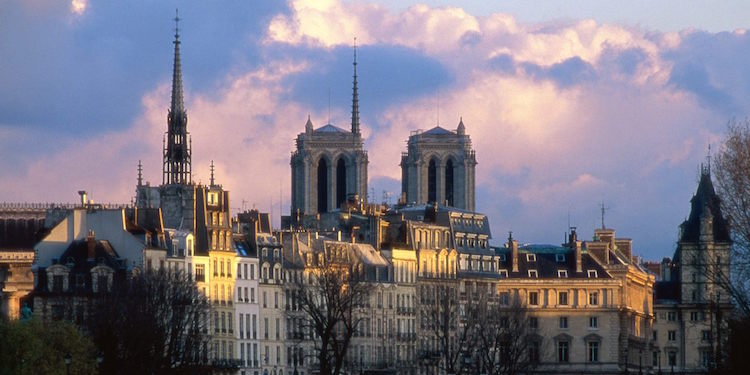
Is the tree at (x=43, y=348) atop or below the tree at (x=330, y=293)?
below

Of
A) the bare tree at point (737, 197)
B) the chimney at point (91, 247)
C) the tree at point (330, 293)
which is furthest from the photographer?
the tree at point (330, 293)

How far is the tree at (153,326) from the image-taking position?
468ft

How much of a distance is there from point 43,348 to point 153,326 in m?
21.7

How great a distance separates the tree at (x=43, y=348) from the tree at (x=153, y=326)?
9310mm

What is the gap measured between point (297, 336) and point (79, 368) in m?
51.3

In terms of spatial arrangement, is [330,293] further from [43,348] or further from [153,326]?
[43,348]

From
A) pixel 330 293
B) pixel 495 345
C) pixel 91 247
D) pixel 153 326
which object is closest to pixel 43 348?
pixel 153 326

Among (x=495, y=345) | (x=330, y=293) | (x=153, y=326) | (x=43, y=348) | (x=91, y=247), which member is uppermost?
(x=91, y=247)

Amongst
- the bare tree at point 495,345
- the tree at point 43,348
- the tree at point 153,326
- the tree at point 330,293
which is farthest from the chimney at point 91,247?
the tree at point 43,348

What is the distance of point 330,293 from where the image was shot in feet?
576

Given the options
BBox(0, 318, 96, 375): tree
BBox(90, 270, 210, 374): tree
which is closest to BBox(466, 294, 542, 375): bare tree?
BBox(90, 270, 210, 374): tree

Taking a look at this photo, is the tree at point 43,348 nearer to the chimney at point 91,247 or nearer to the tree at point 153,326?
the tree at point 153,326

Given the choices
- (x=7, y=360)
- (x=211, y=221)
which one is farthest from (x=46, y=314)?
(x=7, y=360)

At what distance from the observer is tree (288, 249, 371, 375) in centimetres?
16925
